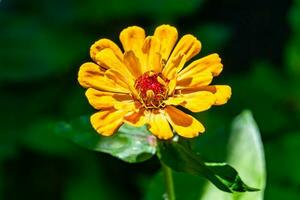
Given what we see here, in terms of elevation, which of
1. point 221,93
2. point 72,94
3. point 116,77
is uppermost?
point 72,94

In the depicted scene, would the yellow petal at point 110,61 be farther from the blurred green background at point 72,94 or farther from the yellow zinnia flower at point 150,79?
the blurred green background at point 72,94

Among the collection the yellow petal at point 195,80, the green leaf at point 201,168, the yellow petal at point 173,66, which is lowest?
the green leaf at point 201,168

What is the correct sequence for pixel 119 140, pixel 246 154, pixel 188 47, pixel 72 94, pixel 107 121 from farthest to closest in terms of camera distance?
pixel 72 94 → pixel 246 154 → pixel 119 140 → pixel 188 47 → pixel 107 121

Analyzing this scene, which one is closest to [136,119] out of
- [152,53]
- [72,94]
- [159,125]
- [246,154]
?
[159,125]

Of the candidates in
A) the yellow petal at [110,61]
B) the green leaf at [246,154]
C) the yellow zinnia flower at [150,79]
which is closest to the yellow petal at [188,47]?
the yellow zinnia flower at [150,79]

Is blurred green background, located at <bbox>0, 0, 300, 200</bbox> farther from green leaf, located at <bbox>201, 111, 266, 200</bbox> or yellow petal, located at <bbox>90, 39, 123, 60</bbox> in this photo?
yellow petal, located at <bbox>90, 39, 123, 60</bbox>

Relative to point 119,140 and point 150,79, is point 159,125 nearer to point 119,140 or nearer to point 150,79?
point 150,79

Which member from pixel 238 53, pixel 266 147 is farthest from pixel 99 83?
pixel 238 53
